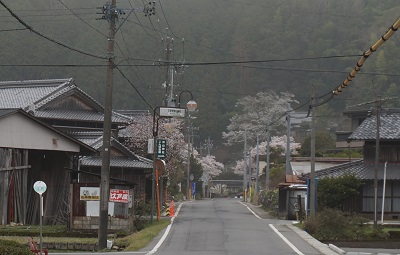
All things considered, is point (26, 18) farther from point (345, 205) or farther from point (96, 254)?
point (96, 254)

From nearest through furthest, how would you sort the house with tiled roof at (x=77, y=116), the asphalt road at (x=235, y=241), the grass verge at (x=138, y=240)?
the asphalt road at (x=235, y=241) → the grass verge at (x=138, y=240) → the house with tiled roof at (x=77, y=116)

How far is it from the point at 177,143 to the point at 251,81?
174 ft

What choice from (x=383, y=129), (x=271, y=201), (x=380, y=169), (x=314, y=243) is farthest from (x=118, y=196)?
(x=271, y=201)

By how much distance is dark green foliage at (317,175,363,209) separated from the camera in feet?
136

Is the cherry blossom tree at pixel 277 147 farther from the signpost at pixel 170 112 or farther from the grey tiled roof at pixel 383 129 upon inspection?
the signpost at pixel 170 112

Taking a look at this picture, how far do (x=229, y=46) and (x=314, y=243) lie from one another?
89.4 meters

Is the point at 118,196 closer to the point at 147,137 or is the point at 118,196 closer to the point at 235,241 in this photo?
the point at 235,241

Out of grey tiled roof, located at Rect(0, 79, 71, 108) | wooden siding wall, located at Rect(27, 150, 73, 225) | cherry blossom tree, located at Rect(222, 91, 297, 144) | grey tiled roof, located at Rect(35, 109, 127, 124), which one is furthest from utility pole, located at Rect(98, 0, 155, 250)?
cherry blossom tree, located at Rect(222, 91, 297, 144)

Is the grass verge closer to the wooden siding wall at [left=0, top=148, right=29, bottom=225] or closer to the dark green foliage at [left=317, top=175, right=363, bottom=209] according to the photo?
the wooden siding wall at [left=0, top=148, right=29, bottom=225]

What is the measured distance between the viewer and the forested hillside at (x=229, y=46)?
87500 millimetres

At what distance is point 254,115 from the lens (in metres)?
114

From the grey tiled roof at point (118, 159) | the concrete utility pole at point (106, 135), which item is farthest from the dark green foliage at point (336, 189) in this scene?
the concrete utility pole at point (106, 135)

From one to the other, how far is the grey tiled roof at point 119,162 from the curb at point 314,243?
14.1m

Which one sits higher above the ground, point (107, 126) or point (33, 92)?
point (33, 92)
